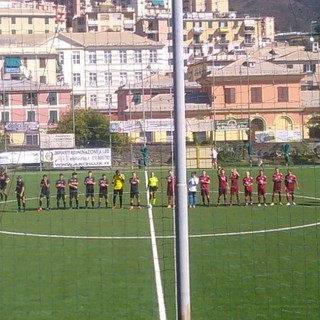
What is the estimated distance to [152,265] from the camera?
9.21 metres

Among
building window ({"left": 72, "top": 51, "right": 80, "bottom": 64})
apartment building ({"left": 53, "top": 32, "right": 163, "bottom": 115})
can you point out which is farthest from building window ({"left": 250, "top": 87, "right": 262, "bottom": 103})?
building window ({"left": 72, "top": 51, "right": 80, "bottom": 64})

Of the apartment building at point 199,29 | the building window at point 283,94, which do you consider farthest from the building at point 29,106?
the building window at point 283,94

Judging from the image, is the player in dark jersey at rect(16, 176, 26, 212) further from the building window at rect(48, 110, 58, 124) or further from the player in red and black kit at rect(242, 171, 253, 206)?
the player in red and black kit at rect(242, 171, 253, 206)

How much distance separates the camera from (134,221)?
13625mm

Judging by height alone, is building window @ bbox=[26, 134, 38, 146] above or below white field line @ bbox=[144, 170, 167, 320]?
above

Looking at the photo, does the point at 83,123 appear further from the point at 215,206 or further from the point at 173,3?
the point at 173,3

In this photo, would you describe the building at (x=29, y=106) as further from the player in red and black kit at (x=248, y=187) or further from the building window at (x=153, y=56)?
the player in red and black kit at (x=248, y=187)

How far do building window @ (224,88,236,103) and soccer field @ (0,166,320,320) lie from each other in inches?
77.6

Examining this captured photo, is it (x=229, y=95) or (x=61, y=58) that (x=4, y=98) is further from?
(x=229, y=95)

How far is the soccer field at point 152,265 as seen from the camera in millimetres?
7312

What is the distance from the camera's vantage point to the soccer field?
7.31 meters

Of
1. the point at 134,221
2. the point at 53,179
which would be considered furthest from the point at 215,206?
the point at 53,179

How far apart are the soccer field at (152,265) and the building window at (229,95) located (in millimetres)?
1972

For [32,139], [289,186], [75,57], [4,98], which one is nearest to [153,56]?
[75,57]
